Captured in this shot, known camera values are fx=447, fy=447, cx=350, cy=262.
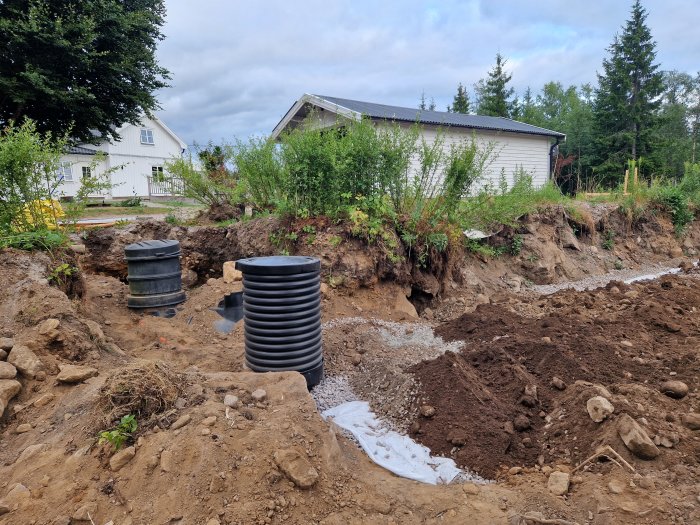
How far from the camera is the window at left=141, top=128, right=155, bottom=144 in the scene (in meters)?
30.7

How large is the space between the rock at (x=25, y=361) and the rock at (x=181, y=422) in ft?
4.33

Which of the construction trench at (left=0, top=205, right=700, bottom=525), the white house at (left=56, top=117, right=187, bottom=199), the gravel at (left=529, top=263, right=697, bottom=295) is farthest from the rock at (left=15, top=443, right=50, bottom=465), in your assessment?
the white house at (left=56, top=117, right=187, bottom=199)

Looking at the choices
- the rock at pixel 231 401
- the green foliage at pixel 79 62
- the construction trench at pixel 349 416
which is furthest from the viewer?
the green foliage at pixel 79 62

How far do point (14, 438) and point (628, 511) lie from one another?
3.12 metres

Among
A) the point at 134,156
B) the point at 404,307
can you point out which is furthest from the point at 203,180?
the point at 134,156

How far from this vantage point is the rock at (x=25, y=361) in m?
2.87

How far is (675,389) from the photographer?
9.96ft

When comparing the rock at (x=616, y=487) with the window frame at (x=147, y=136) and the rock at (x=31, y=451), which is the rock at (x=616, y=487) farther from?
the window frame at (x=147, y=136)

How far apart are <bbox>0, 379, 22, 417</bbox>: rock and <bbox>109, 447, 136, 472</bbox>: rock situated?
977mm

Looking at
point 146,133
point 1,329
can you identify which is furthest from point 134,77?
point 146,133

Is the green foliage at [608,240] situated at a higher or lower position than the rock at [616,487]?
higher

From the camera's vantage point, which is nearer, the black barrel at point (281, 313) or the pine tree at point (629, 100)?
the black barrel at point (281, 313)

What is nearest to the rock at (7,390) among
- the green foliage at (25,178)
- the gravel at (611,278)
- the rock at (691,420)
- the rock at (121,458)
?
the rock at (121,458)

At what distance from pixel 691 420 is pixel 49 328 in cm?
422
